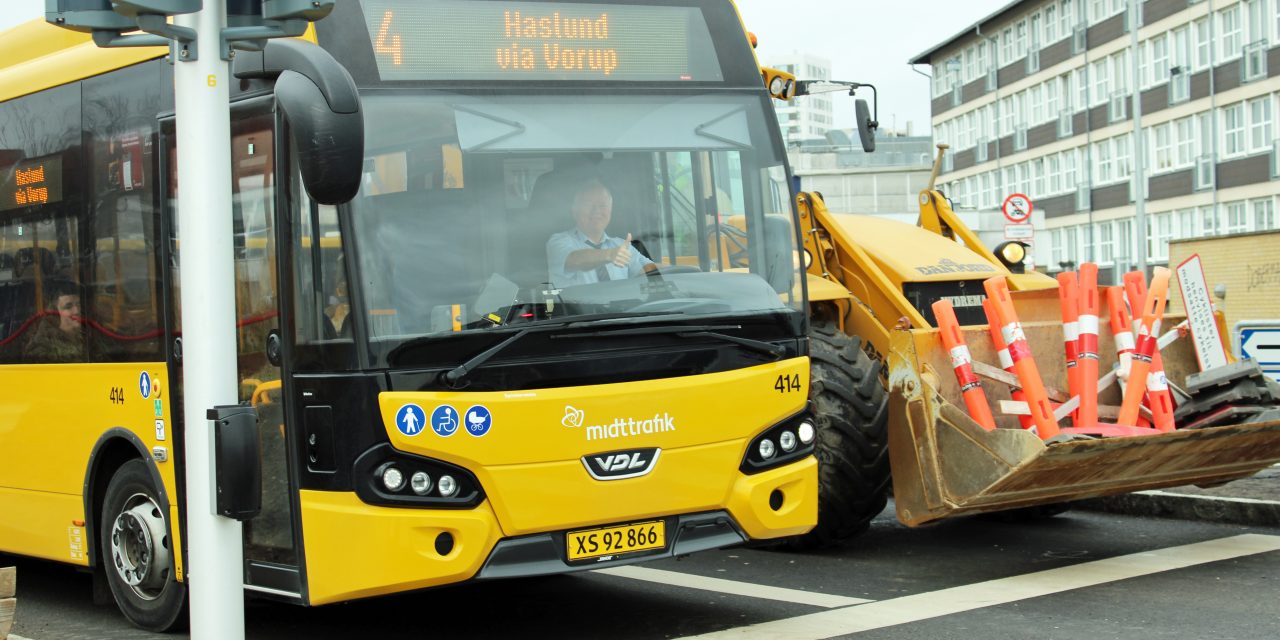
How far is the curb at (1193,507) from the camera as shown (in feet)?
36.9

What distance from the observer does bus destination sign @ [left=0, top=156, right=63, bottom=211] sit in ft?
30.6

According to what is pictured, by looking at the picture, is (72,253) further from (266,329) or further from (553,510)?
(553,510)

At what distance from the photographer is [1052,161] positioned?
72.8m

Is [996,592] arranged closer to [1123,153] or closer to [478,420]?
[478,420]

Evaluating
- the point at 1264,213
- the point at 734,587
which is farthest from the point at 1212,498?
the point at 1264,213

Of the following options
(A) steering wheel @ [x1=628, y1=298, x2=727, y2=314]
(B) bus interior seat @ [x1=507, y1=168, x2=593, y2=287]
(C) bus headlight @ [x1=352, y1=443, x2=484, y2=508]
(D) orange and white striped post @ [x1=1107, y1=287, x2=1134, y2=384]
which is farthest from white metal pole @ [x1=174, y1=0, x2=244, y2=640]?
(D) orange and white striped post @ [x1=1107, y1=287, x2=1134, y2=384]

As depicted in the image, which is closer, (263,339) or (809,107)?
(263,339)

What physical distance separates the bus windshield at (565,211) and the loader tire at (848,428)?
1964mm

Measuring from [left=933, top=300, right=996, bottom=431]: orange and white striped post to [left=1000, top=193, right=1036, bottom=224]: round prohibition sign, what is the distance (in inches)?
670

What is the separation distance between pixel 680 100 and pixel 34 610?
5055 millimetres

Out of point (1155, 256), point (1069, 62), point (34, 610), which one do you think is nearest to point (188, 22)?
point (34, 610)

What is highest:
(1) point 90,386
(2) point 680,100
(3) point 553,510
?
(2) point 680,100

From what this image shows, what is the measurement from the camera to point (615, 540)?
7.58 meters

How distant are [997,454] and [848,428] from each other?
47.6 inches
